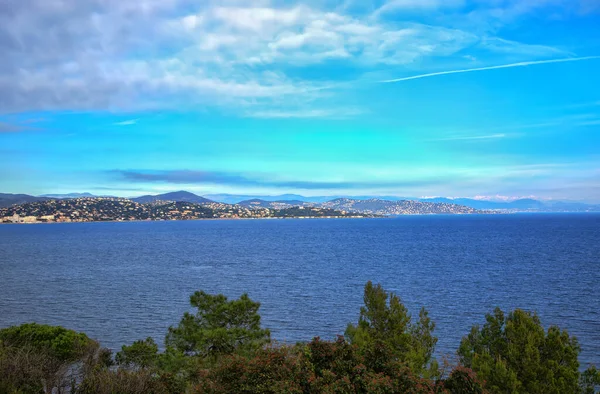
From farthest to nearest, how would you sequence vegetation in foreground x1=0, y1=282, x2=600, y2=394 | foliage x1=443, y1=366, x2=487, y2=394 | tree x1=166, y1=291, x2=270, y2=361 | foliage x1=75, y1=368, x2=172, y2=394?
tree x1=166, y1=291, x2=270, y2=361 → foliage x1=75, y1=368, x2=172, y2=394 → foliage x1=443, y1=366, x2=487, y2=394 → vegetation in foreground x1=0, y1=282, x2=600, y2=394

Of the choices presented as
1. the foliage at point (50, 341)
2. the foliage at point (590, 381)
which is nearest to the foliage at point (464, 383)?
the foliage at point (590, 381)

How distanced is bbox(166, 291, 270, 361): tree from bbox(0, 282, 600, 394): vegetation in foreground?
0.06m

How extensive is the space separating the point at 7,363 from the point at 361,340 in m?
15.2

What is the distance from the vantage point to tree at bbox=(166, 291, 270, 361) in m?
24.7

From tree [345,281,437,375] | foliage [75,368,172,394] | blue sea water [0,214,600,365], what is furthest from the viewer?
blue sea water [0,214,600,365]

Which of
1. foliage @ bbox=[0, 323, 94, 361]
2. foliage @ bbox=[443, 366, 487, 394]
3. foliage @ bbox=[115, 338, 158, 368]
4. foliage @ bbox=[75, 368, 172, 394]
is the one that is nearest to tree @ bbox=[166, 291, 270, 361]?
foliage @ bbox=[115, 338, 158, 368]

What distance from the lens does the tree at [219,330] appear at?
2473 cm

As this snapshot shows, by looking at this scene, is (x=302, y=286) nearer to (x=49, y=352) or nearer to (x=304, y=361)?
(x=49, y=352)

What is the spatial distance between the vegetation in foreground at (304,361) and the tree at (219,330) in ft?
0.20

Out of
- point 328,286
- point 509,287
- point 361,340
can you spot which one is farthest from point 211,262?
point 361,340

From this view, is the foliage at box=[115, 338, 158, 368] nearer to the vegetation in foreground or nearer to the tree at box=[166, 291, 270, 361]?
the vegetation in foreground

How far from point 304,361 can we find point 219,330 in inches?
474

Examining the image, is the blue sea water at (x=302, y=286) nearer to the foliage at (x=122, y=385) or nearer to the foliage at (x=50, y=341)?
the foliage at (x=50, y=341)

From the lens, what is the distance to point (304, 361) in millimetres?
13727
